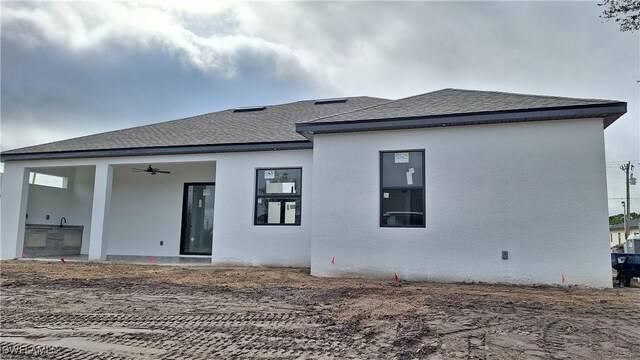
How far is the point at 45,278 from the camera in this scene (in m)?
8.05

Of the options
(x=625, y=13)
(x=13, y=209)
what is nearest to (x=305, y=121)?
(x=625, y=13)

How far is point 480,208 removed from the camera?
24.5 ft

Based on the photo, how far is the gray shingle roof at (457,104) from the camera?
293 inches

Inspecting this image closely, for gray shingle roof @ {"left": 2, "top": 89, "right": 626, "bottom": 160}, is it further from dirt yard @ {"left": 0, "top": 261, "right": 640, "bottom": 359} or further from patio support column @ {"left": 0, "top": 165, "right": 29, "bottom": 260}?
dirt yard @ {"left": 0, "top": 261, "right": 640, "bottom": 359}

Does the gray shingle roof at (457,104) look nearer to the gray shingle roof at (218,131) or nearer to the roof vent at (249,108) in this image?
the gray shingle roof at (218,131)

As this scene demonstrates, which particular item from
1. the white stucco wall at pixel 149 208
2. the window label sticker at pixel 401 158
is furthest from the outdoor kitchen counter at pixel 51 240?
the window label sticker at pixel 401 158

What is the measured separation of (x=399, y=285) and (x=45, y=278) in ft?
22.7

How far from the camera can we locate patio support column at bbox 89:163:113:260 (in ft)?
36.3

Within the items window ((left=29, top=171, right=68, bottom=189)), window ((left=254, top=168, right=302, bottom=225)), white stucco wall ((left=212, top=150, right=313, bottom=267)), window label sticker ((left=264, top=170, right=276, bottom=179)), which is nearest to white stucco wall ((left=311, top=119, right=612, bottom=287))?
white stucco wall ((left=212, top=150, right=313, bottom=267))

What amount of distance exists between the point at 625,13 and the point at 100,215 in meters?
11.9

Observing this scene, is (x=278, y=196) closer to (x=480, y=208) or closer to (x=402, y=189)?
(x=402, y=189)

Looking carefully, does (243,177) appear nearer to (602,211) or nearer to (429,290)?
(429,290)

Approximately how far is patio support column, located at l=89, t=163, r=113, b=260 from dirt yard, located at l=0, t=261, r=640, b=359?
339cm

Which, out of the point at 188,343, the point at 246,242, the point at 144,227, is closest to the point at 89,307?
the point at 188,343
